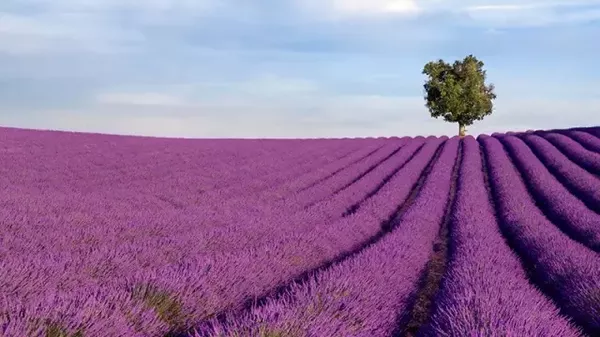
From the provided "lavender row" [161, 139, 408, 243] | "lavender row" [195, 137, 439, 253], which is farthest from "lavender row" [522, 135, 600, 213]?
"lavender row" [161, 139, 408, 243]

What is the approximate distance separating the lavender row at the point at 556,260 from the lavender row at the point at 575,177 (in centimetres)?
134

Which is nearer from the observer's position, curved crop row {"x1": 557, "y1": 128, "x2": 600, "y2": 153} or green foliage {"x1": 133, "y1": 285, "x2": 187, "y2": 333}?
green foliage {"x1": 133, "y1": 285, "x2": 187, "y2": 333}

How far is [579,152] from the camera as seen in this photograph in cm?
2572

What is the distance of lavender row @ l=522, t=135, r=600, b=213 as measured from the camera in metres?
15.2

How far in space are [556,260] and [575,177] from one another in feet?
37.7

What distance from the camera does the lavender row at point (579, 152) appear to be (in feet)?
71.2

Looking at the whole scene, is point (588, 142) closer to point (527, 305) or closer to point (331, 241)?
point (331, 241)

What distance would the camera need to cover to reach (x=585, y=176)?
728 inches

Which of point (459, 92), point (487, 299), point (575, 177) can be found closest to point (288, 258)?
point (487, 299)

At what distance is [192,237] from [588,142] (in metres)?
→ 25.7

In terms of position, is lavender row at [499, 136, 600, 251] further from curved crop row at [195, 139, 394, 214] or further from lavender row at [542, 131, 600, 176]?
curved crop row at [195, 139, 394, 214]

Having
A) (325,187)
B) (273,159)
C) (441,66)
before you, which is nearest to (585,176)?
(325,187)

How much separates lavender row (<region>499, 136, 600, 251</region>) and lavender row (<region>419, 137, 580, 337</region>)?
1439 mm

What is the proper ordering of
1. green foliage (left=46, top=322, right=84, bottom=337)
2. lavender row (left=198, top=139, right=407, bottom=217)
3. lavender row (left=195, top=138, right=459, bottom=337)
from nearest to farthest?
green foliage (left=46, top=322, right=84, bottom=337) → lavender row (left=195, top=138, right=459, bottom=337) → lavender row (left=198, top=139, right=407, bottom=217)
